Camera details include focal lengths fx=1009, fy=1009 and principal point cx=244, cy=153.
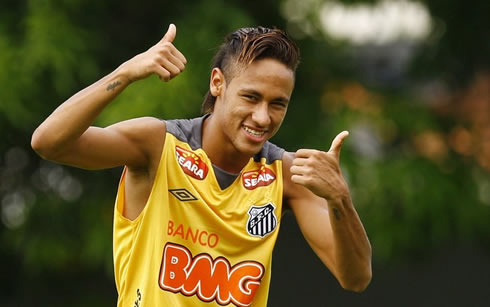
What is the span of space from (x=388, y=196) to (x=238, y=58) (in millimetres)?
6574

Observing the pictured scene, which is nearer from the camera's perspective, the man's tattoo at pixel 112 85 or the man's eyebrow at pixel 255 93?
the man's tattoo at pixel 112 85

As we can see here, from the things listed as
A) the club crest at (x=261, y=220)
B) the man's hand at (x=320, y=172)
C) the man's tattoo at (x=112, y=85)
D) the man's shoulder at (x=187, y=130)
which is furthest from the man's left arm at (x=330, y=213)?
the man's tattoo at (x=112, y=85)

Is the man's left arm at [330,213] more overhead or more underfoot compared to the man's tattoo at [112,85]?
more underfoot

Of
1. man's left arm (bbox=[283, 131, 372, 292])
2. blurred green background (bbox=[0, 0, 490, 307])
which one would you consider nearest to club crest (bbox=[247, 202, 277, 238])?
man's left arm (bbox=[283, 131, 372, 292])

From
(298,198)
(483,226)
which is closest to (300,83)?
(483,226)

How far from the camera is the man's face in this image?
→ 14.4ft

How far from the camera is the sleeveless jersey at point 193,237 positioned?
14.5 ft

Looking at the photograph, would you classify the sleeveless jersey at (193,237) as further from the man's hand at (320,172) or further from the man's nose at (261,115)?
the man's hand at (320,172)

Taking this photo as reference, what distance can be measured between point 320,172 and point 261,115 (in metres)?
0.42

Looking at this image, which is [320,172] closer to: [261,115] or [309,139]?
[261,115]

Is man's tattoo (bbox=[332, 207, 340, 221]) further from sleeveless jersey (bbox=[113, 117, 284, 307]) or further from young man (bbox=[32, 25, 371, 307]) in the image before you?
sleeveless jersey (bbox=[113, 117, 284, 307])

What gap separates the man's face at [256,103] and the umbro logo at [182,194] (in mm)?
296

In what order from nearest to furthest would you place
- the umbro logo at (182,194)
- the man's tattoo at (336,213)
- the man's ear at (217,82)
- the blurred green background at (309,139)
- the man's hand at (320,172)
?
the man's hand at (320,172) → the man's tattoo at (336,213) → the umbro logo at (182,194) → the man's ear at (217,82) → the blurred green background at (309,139)

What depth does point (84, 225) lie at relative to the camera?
11000 millimetres
